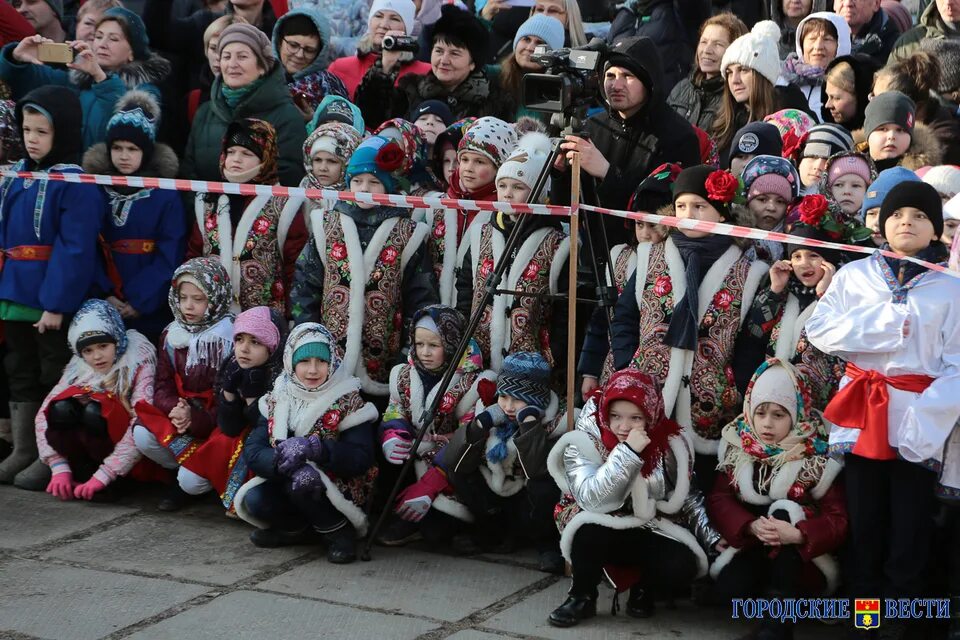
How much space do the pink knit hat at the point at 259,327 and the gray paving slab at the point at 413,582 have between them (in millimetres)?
1083

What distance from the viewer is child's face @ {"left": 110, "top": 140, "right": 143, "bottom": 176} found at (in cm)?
735

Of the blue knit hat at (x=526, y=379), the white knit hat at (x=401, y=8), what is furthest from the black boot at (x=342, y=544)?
the white knit hat at (x=401, y=8)

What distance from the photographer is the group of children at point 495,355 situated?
5176 millimetres

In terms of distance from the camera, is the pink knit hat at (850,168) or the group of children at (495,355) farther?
the pink knit hat at (850,168)

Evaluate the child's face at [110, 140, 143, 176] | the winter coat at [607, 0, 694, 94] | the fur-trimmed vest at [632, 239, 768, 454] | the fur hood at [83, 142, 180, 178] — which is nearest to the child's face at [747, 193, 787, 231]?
the fur-trimmed vest at [632, 239, 768, 454]

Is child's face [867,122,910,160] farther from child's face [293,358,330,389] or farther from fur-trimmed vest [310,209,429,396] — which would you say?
→ child's face [293,358,330,389]

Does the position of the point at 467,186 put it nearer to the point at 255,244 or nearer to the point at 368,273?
the point at 368,273

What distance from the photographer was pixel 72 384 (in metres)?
7.02

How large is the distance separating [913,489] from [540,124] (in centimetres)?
298

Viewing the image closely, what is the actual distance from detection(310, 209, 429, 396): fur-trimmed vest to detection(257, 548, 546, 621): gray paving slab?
1.03m

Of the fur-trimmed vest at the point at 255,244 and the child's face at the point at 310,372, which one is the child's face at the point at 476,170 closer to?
the fur-trimmed vest at the point at 255,244

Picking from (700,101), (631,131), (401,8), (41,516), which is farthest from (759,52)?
(41,516)

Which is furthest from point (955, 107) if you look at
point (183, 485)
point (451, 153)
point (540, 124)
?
point (183, 485)

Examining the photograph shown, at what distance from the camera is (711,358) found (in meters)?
5.77
